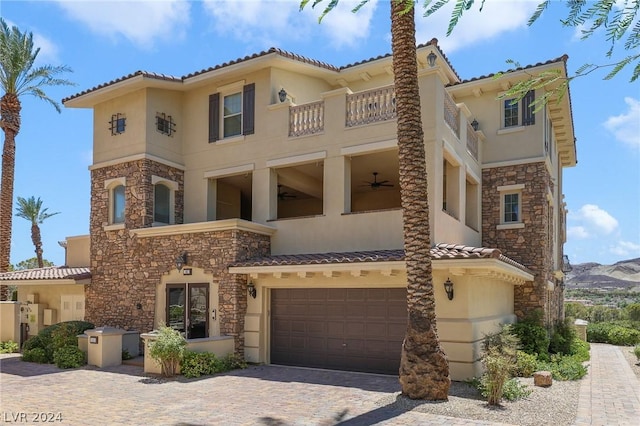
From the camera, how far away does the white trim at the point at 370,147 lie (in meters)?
14.6

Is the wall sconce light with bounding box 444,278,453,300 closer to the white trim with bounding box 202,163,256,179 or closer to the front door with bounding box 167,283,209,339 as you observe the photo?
the front door with bounding box 167,283,209,339

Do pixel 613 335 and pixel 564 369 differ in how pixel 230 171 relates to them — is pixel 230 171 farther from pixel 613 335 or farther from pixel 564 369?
pixel 613 335

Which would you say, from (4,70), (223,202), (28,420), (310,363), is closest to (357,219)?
(310,363)

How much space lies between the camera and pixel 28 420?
9.30 m

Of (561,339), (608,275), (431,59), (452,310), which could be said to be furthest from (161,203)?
(608,275)

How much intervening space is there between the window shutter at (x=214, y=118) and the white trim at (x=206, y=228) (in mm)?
3724

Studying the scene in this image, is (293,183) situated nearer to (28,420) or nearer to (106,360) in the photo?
(106,360)

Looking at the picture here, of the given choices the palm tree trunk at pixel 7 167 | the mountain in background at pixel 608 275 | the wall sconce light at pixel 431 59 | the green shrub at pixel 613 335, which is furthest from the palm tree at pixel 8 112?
the mountain in background at pixel 608 275

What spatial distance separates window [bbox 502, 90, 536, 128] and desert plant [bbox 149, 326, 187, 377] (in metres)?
13.2

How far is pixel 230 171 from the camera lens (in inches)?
695

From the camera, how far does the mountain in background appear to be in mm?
46125

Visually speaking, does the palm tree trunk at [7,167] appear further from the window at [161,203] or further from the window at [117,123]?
the window at [161,203]

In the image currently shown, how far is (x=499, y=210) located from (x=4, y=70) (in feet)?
70.7

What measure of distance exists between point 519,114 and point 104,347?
1558 centimetres
